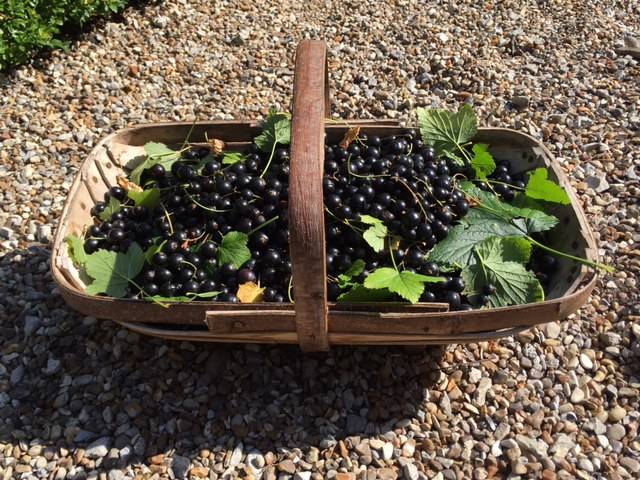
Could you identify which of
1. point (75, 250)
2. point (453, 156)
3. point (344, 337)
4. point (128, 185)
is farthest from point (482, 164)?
point (75, 250)

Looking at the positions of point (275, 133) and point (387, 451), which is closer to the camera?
point (387, 451)

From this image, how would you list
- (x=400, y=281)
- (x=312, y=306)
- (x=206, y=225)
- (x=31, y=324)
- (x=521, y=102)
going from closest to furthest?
(x=312, y=306) → (x=400, y=281) → (x=206, y=225) → (x=31, y=324) → (x=521, y=102)

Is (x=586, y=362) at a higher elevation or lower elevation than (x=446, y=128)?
lower

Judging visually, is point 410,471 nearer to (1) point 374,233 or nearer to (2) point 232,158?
(1) point 374,233

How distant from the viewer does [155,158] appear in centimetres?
214

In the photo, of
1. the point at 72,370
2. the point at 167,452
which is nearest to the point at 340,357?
the point at 167,452

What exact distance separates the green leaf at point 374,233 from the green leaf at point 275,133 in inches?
19.2

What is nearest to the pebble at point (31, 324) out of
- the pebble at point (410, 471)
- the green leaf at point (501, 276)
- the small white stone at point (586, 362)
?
the pebble at point (410, 471)

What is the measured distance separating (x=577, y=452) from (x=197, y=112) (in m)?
2.28

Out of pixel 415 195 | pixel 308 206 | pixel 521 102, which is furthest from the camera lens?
pixel 521 102

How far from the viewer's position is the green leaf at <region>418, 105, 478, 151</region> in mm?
2111

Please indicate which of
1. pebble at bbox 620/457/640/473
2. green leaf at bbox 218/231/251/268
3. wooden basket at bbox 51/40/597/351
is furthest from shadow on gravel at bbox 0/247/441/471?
pebble at bbox 620/457/640/473

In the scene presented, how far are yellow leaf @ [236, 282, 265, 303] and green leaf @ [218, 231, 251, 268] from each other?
82mm

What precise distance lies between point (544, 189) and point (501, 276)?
354 mm
